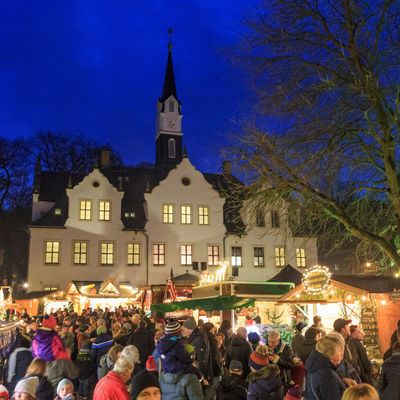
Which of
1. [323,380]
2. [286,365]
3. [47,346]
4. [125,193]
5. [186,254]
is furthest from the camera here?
[125,193]

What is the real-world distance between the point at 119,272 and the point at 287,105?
83.9 ft

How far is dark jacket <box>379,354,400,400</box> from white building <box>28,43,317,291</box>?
2755 cm

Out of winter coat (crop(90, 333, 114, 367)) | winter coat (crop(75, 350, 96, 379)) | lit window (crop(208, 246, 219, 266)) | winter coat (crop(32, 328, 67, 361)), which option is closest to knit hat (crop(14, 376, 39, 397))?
winter coat (crop(32, 328, 67, 361))

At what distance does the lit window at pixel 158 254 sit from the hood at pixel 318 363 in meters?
30.3

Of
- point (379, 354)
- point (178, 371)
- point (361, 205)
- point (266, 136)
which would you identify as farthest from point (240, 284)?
point (178, 371)

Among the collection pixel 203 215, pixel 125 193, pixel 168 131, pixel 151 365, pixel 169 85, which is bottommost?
pixel 151 365

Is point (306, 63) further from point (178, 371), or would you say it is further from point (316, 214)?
point (178, 371)

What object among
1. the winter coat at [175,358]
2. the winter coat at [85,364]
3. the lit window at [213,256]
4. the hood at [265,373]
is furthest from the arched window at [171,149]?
the winter coat at [175,358]

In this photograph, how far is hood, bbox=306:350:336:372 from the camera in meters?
5.14

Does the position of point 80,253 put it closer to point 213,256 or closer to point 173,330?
point 213,256

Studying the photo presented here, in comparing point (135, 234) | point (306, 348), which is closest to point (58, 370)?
point (306, 348)

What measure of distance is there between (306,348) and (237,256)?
90.9ft

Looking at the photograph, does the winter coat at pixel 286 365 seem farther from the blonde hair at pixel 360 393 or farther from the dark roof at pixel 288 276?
the dark roof at pixel 288 276

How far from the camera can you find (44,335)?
27.5ft
